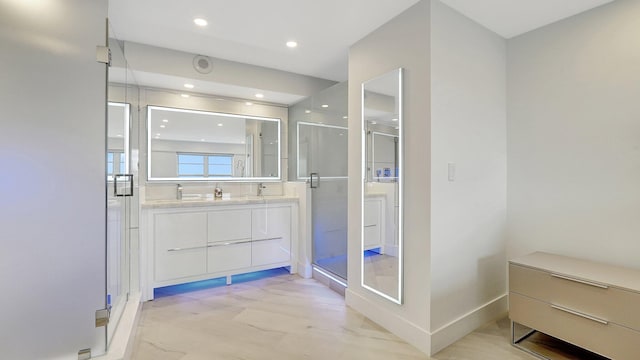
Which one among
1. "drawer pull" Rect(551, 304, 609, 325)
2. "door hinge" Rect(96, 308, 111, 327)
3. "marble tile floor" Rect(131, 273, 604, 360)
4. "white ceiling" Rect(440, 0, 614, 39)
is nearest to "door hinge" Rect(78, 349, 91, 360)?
"door hinge" Rect(96, 308, 111, 327)

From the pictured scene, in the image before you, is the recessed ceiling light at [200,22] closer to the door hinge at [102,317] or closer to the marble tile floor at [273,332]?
the door hinge at [102,317]

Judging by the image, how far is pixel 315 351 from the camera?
6.53ft

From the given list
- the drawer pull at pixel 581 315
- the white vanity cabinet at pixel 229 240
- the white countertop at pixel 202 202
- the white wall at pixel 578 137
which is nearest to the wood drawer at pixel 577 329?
the drawer pull at pixel 581 315

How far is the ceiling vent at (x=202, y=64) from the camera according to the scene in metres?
2.89

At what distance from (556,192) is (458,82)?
3.86 ft

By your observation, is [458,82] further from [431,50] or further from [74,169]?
[74,169]

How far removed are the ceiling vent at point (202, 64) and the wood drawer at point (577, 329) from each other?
10.9 feet

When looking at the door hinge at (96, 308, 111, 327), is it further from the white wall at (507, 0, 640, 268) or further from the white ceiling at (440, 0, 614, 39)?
the white wall at (507, 0, 640, 268)

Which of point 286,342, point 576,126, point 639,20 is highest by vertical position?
point 639,20

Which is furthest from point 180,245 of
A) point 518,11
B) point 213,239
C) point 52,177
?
point 518,11

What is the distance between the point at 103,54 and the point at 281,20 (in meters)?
1.23

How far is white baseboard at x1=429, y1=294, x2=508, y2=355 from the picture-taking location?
1.97 metres

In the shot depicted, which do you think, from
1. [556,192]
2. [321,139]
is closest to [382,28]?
[321,139]

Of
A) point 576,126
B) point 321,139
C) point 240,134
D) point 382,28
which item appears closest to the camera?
point 576,126
